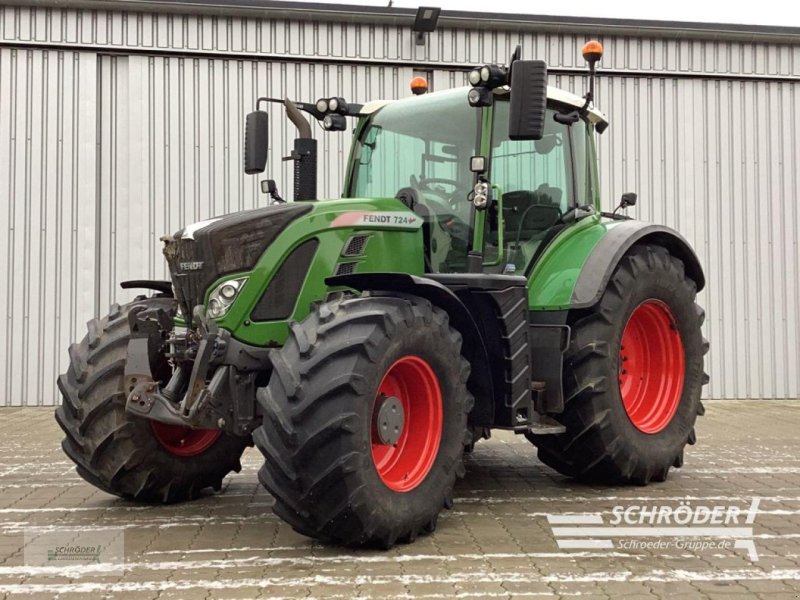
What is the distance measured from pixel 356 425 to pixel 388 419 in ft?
1.44

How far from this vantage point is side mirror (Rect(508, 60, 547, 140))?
16.6 feet

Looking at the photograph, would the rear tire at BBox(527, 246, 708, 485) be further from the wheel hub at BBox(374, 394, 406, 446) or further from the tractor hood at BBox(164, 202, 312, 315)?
the tractor hood at BBox(164, 202, 312, 315)

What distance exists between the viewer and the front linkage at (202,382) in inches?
187

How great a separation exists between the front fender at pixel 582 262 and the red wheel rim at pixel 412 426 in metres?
1.44

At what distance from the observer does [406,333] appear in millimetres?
4602

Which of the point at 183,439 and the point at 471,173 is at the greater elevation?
the point at 471,173

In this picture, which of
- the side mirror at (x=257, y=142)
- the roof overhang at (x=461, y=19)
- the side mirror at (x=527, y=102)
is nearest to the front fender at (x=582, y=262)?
the side mirror at (x=527, y=102)

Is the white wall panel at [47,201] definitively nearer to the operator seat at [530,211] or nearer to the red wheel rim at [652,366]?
the operator seat at [530,211]

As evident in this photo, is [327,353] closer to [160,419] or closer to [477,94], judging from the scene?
[160,419]

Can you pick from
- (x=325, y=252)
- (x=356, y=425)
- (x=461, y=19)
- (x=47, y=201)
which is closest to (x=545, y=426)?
(x=325, y=252)

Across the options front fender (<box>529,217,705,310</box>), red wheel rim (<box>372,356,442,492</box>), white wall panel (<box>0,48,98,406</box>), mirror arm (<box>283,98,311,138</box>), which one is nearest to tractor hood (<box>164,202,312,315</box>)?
mirror arm (<box>283,98,311,138</box>)

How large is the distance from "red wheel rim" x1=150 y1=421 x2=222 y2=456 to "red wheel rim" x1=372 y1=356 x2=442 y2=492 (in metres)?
1.30

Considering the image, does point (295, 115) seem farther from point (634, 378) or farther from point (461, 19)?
point (461, 19)

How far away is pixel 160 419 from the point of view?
4.80 meters
